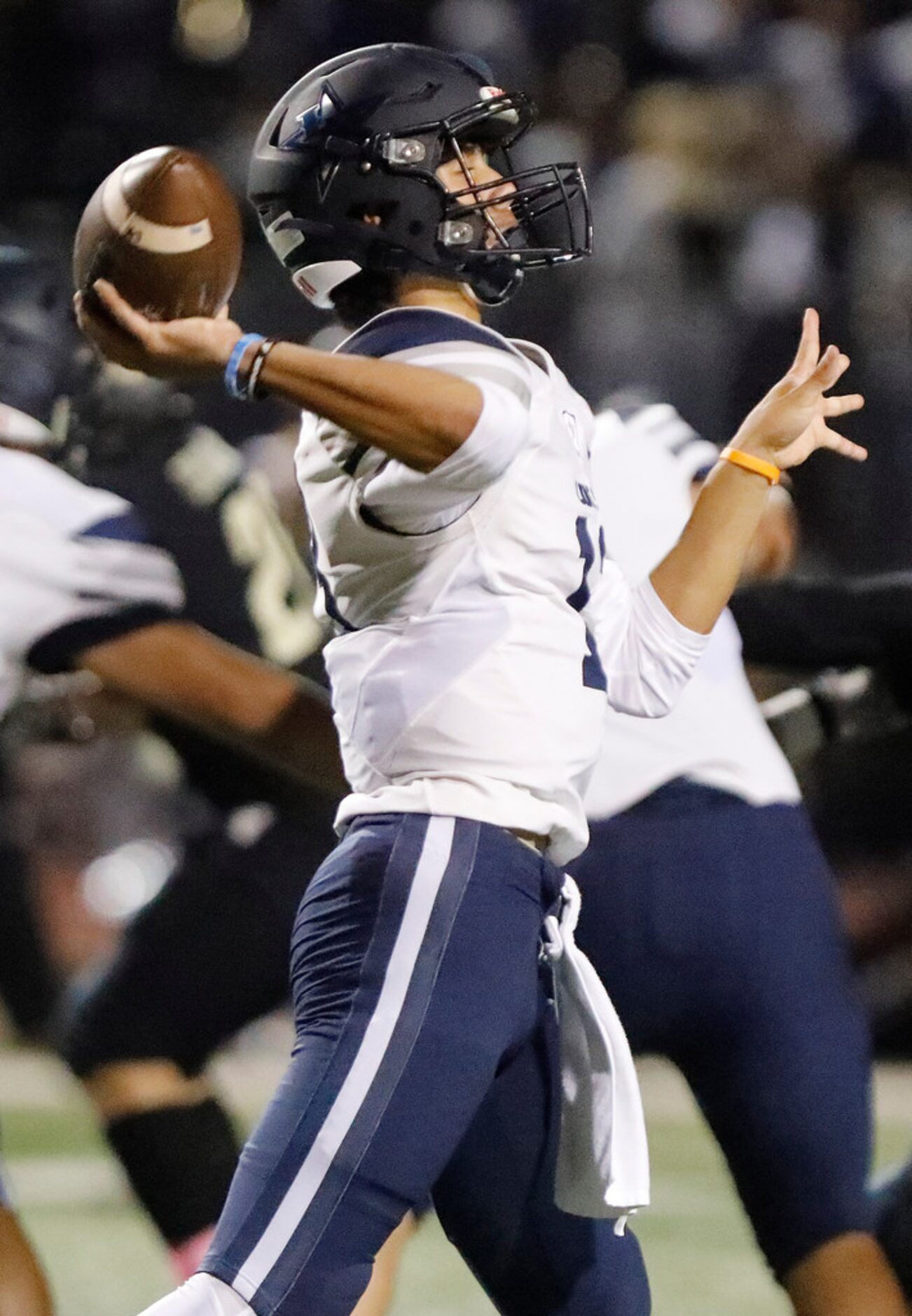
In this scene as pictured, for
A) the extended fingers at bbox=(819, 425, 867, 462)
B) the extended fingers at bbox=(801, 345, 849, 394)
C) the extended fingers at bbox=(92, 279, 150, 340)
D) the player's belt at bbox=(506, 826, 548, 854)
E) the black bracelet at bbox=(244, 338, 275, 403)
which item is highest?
the extended fingers at bbox=(92, 279, 150, 340)

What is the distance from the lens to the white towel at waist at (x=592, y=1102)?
6.64 feet

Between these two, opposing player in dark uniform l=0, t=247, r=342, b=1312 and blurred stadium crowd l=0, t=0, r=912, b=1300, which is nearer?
opposing player in dark uniform l=0, t=247, r=342, b=1312

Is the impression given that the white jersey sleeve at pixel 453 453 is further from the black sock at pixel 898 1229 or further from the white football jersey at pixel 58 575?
the black sock at pixel 898 1229

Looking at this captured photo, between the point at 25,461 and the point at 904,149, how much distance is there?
4.55 meters

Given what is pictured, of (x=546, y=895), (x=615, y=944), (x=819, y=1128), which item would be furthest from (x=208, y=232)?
(x=819, y=1128)

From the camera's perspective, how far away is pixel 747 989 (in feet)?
8.19

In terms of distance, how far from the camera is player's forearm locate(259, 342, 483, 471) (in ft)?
6.09

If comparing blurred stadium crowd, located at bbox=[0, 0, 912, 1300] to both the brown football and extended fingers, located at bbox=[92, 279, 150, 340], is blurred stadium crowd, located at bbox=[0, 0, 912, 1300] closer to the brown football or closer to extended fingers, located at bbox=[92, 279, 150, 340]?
the brown football

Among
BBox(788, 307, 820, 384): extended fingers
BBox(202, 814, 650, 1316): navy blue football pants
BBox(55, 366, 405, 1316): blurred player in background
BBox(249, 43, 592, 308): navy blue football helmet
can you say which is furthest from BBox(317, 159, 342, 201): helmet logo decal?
BBox(55, 366, 405, 1316): blurred player in background

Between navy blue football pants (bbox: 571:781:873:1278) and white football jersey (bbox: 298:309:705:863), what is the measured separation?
0.47m

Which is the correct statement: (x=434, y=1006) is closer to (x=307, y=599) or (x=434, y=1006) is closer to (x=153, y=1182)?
(x=153, y=1182)

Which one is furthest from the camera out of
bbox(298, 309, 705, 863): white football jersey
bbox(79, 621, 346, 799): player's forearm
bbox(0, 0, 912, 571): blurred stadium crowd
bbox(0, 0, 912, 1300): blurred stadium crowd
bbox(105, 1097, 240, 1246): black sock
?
bbox(0, 0, 912, 571): blurred stadium crowd

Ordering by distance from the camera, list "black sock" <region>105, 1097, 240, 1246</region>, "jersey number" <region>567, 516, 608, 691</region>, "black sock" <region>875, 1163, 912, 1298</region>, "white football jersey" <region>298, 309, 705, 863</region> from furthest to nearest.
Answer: "black sock" <region>105, 1097, 240, 1246</region> < "black sock" <region>875, 1163, 912, 1298</region> < "jersey number" <region>567, 516, 608, 691</region> < "white football jersey" <region>298, 309, 705, 863</region>

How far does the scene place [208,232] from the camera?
81.8 inches
